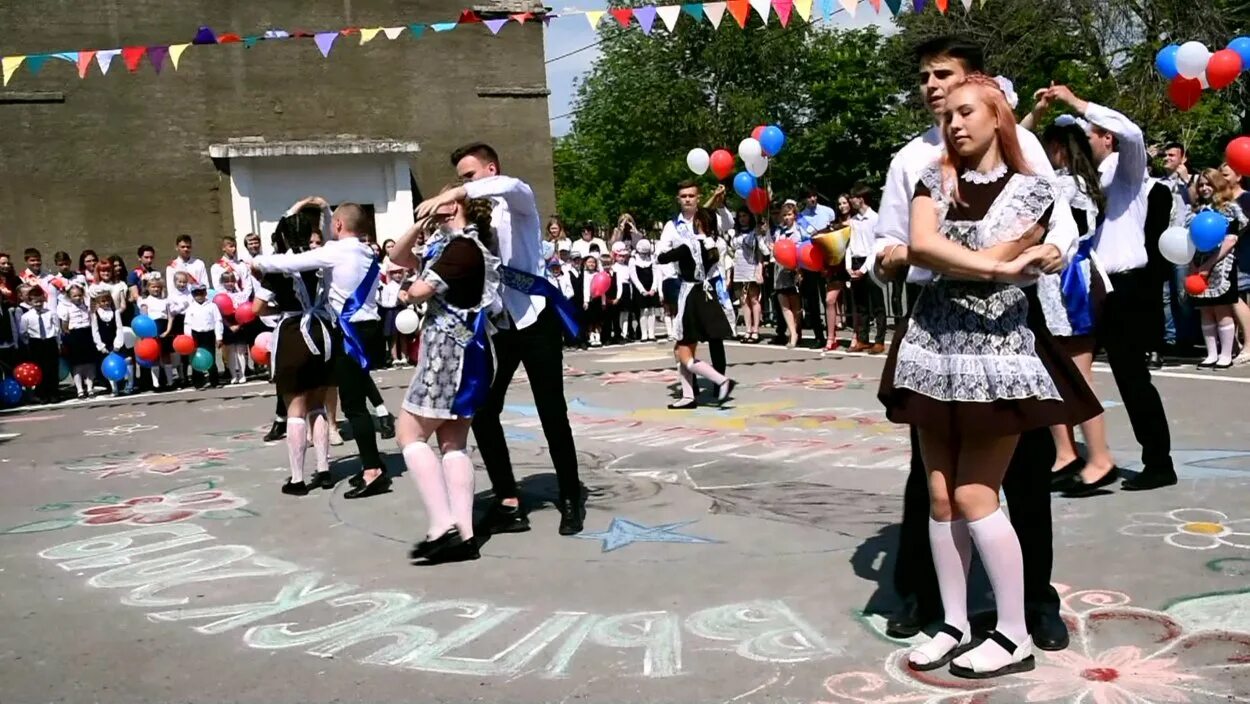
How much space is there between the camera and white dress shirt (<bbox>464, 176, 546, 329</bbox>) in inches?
213

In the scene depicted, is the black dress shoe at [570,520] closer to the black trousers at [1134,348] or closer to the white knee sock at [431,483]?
the white knee sock at [431,483]

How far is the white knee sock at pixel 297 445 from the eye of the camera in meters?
6.73

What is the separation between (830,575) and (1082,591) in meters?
0.93

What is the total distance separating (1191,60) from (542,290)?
20.3 ft

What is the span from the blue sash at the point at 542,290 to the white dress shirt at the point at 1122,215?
2566 mm

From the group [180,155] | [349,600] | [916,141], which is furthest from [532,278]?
[180,155]

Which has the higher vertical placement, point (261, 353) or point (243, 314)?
point (243, 314)

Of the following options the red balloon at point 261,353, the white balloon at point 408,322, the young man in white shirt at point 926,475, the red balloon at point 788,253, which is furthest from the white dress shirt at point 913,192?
the red balloon at point 788,253

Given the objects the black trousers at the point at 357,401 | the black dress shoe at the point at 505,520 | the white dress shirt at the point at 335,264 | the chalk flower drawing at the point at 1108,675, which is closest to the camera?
the chalk flower drawing at the point at 1108,675

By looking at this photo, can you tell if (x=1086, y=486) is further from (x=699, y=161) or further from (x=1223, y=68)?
(x=699, y=161)

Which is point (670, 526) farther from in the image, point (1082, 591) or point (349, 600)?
point (1082, 591)

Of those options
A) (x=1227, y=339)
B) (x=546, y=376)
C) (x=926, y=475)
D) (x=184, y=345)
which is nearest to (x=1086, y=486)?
(x=926, y=475)

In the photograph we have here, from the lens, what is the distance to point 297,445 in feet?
22.1

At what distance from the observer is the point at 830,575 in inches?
183
